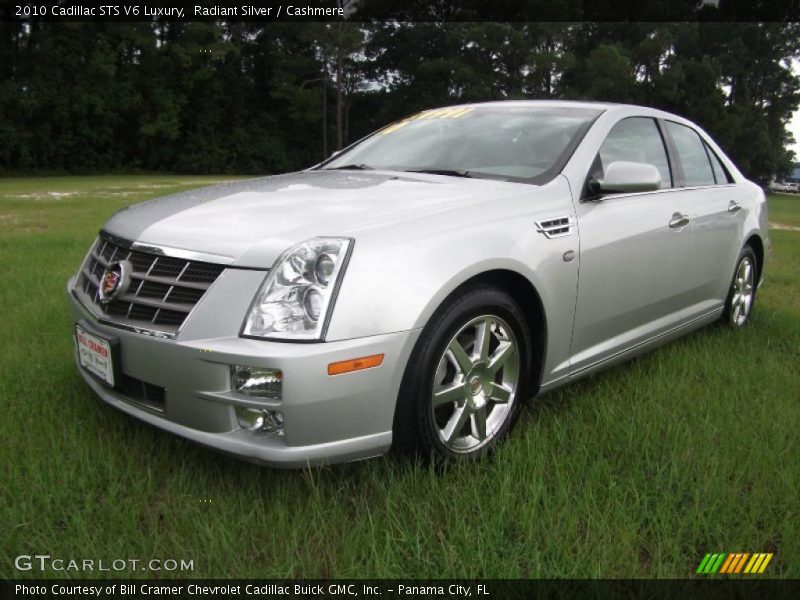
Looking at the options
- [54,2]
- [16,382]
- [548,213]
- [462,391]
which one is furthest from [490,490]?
[54,2]

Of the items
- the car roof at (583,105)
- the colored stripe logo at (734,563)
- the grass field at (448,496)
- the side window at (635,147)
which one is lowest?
the colored stripe logo at (734,563)

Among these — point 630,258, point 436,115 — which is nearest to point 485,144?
point 436,115

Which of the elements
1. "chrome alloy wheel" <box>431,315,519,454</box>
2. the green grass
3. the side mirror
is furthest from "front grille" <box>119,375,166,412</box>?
the green grass

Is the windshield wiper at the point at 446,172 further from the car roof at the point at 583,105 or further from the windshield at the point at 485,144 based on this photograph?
the car roof at the point at 583,105

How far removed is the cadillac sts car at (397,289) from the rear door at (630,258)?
0.01 meters

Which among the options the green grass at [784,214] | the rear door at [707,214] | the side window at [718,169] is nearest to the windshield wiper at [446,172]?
the rear door at [707,214]

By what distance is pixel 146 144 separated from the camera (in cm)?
4044

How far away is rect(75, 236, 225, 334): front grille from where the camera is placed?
2.06 metres

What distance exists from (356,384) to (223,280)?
520 millimetres

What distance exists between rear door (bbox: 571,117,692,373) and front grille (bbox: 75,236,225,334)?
151cm

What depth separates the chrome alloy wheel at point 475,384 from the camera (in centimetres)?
231

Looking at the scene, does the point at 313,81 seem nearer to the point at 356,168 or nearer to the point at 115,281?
the point at 356,168

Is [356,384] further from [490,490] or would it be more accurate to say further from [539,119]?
[539,119]

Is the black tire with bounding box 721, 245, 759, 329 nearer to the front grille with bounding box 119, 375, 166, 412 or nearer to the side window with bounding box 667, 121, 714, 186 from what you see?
the side window with bounding box 667, 121, 714, 186
